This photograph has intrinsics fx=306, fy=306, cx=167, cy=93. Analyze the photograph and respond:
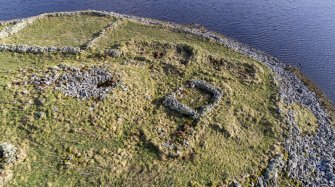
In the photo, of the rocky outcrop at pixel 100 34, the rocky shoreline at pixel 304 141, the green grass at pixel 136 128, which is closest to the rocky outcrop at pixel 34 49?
the green grass at pixel 136 128

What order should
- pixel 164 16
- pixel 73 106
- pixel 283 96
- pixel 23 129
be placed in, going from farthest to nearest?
pixel 164 16, pixel 283 96, pixel 73 106, pixel 23 129

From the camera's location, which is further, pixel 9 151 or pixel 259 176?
pixel 259 176

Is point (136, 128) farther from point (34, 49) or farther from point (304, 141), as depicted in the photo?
point (304, 141)

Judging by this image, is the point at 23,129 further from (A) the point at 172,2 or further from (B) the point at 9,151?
(A) the point at 172,2

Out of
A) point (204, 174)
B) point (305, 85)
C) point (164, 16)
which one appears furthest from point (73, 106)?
point (164, 16)

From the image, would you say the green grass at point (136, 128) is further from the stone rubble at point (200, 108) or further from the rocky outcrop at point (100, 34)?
the rocky outcrop at point (100, 34)

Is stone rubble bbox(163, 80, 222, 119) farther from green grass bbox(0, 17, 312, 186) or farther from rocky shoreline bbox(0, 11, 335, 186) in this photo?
rocky shoreline bbox(0, 11, 335, 186)

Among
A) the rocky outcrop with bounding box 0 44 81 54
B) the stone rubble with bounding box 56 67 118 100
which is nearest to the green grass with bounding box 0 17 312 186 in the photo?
the stone rubble with bounding box 56 67 118 100
